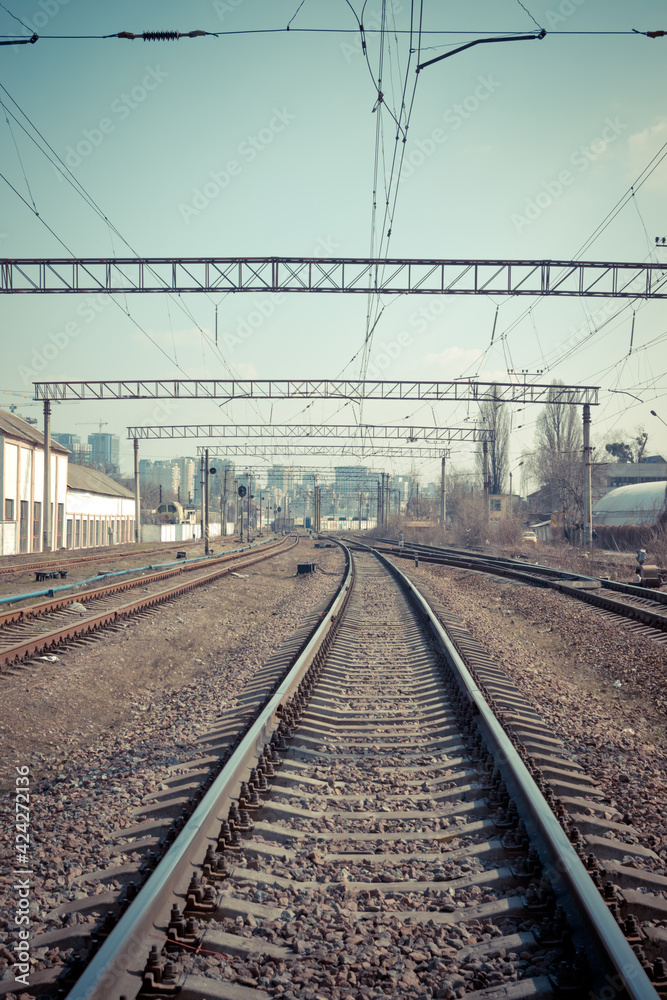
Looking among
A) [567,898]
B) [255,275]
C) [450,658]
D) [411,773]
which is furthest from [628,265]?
[567,898]

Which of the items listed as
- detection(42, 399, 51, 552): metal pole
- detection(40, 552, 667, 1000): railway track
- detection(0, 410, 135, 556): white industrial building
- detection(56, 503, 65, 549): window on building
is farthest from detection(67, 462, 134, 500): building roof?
detection(40, 552, 667, 1000): railway track

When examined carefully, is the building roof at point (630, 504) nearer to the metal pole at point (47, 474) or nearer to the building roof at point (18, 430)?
the metal pole at point (47, 474)

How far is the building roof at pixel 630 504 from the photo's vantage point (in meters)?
50.8

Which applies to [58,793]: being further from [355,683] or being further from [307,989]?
[355,683]

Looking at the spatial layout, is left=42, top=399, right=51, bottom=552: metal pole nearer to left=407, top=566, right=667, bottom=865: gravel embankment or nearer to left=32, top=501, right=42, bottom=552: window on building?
left=32, top=501, right=42, bottom=552: window on building

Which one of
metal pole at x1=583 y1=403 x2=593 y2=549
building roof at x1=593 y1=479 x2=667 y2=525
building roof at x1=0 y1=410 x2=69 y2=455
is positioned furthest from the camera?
building roof at x1=593 y1=479 x2=667 y2=525

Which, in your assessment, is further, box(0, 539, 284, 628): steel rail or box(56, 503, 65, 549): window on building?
box(56, 503, 65, 549): window on building

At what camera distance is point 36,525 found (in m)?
42.9

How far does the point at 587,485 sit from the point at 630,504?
26549 mm

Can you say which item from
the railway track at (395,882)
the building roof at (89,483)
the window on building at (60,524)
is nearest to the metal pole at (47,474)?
the window on building at (60,524)

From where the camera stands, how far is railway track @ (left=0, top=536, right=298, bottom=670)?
9.17m

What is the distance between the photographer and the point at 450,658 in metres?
8.23

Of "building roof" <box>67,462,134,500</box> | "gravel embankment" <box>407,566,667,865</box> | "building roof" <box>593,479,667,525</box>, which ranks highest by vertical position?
"building roof" <box>67,462,134,500</box>

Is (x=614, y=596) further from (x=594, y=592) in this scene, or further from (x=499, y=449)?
(x=499, y=449)
